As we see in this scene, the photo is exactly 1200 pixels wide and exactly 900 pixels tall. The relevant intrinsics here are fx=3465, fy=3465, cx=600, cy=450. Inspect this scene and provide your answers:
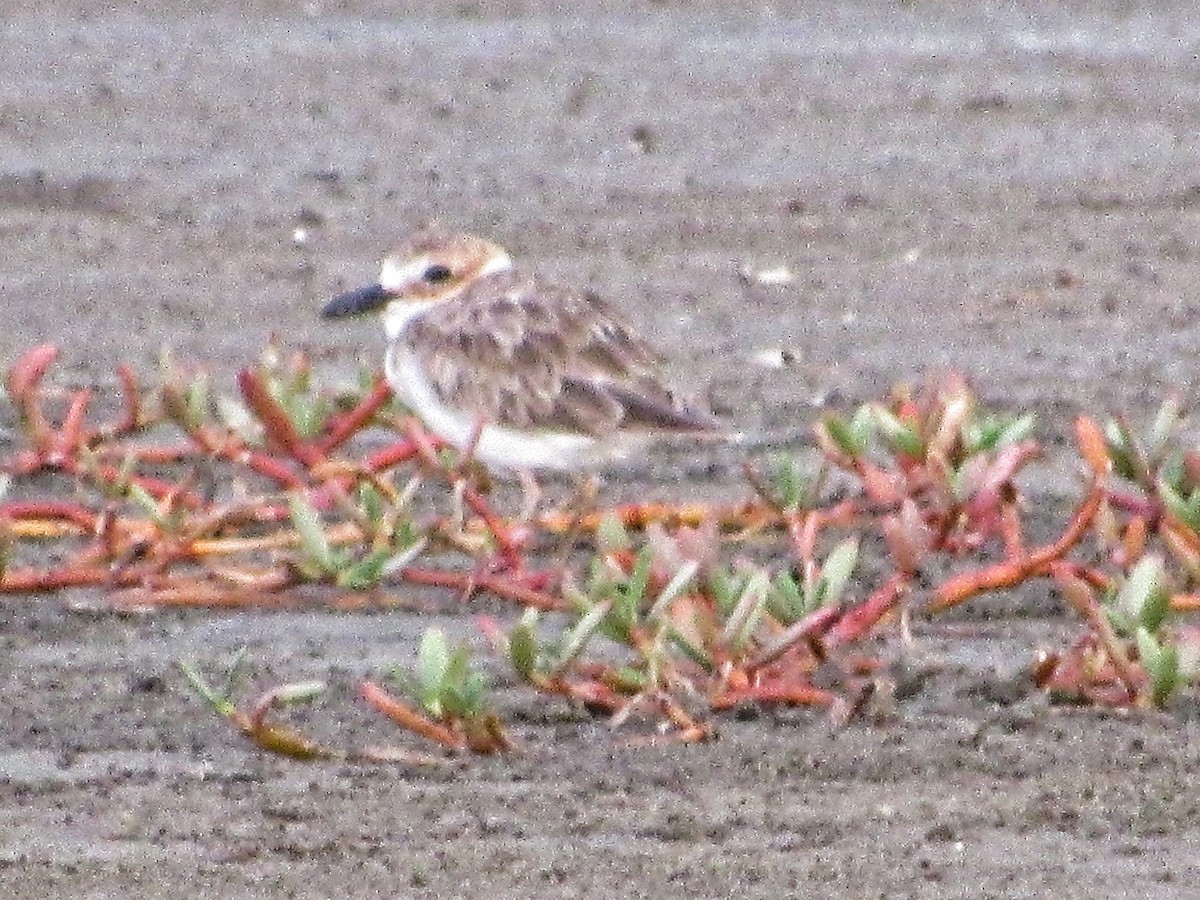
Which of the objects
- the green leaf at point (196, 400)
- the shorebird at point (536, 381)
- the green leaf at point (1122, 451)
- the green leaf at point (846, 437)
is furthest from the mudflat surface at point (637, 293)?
the green leaf at point (196, 400)

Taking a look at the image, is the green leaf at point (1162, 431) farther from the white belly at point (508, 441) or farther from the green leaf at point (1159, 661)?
the white belly at point (508, 441)

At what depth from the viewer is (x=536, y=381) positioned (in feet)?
27.9

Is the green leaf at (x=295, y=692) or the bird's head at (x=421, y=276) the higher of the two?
the green leaf at (x=295, y=692)

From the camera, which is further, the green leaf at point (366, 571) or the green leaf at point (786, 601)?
the green leaf at point (366, 571)

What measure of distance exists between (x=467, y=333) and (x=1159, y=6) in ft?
25.3

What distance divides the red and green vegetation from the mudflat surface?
0.11 meters

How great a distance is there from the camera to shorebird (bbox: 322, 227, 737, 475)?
8336 mm

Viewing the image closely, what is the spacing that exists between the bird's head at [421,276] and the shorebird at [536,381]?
0.94 feet

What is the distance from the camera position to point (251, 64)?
1455 cm

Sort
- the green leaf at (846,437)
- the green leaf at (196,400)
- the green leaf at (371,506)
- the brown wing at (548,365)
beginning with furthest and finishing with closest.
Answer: the green leaf at (196,400)
the brown wing at (548,365)
the green leaf at (846,437)
the green leaf at (371,506)

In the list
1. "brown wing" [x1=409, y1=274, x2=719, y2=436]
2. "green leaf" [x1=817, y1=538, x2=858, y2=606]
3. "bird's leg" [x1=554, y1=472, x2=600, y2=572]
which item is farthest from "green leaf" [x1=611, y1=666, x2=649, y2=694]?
"brown wing" [x1=409, y1=274, x2=719, y2=436]

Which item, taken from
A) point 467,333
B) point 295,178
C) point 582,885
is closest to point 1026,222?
point 295,178

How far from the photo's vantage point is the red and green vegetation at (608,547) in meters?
6.64

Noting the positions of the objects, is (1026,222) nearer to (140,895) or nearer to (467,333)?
(467,333)
